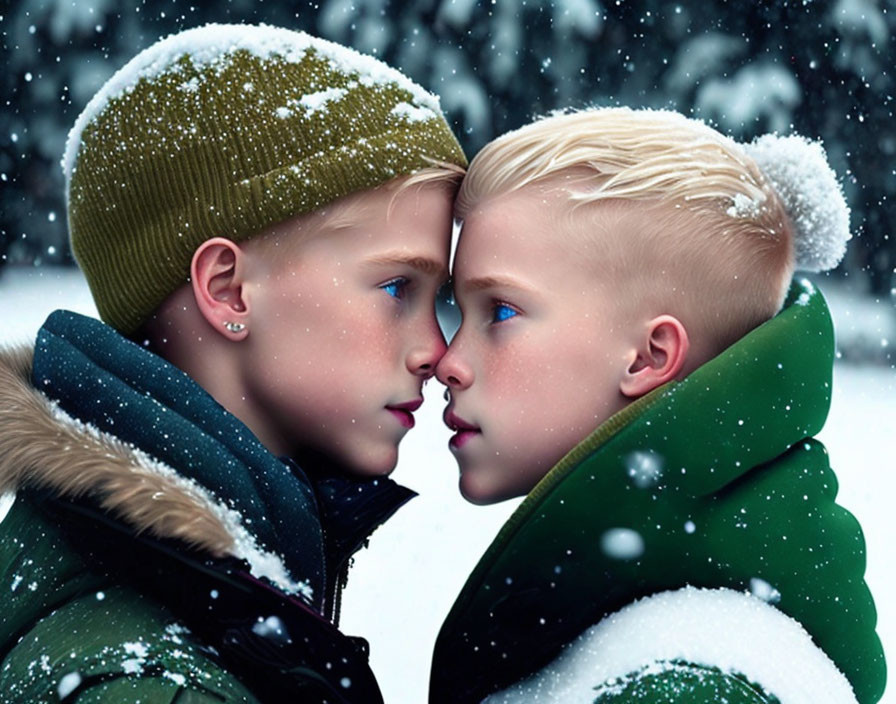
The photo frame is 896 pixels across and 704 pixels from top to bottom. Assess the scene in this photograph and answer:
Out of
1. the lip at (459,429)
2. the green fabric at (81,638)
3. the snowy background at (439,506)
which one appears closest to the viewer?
the green fabric at (81,638)

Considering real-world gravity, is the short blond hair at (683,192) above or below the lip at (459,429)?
above

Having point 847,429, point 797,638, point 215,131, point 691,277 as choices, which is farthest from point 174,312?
point 847,429

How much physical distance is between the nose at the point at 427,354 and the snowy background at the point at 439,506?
82.6 inches

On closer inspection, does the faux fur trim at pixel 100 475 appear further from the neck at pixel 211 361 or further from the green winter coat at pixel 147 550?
the neck at pixel 211 361

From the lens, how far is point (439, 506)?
17.3 ft

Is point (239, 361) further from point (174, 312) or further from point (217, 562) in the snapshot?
point (217, 562)

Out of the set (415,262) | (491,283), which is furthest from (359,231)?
(491,283)

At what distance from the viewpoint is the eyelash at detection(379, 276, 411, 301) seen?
6.95 feet

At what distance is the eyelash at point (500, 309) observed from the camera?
2068 mm

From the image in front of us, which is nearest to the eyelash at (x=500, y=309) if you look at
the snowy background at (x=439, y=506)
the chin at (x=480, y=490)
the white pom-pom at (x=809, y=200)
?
the chin at (x=480, y=490)

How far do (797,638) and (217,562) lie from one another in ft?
2.78

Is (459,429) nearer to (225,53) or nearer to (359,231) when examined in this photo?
(359,231)

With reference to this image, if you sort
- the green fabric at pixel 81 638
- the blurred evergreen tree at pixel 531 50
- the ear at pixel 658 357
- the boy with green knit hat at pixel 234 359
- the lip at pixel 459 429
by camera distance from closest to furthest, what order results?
the green fabric at pixel 81 638, the boy with green knit hat at pixel 234 359, the ear at pixel 658 357, the lip at pixel 459 429, the blurred evergreen tree at pixel 531 50

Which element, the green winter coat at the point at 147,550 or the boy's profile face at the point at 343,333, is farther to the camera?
the boy's profile face at the point at 343,333
